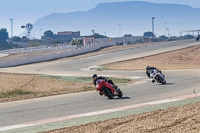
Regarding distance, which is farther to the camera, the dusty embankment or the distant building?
the distant building

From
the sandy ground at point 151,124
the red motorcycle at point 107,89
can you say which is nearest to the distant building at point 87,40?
the red motorcycle at point 107,89

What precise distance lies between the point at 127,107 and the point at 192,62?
33.8 m

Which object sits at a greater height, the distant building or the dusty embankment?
the distant building

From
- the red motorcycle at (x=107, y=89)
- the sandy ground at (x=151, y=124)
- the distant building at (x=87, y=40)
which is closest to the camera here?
the sandy ground at (x=151, y=124)

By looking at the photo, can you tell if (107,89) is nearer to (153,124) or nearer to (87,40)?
(153,124)

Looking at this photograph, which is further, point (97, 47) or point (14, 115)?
point (97, 47)

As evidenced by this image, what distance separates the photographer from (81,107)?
50.3 ft

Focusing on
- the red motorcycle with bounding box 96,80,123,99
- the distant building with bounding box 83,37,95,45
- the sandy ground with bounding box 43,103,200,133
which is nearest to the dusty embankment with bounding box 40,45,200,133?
the sandy ground with bounding box 43,103,200,133

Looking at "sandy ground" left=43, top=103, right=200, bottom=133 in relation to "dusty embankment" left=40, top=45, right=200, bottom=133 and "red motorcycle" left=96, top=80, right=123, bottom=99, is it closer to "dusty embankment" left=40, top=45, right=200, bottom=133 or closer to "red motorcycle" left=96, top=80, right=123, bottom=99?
"dusty embankment" left=40, top=45, right=200, bottom=133

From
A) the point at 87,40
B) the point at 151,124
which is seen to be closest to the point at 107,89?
the point at 151,124

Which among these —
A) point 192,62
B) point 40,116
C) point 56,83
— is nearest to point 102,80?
point 40,116

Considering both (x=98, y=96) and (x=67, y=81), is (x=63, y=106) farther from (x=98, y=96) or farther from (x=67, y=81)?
(x=67, y=81)

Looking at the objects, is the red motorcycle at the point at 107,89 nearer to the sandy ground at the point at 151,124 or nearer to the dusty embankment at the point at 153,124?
the dusty embankment at the point at 153,124

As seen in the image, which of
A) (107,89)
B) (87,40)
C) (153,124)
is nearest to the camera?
(153,124)
